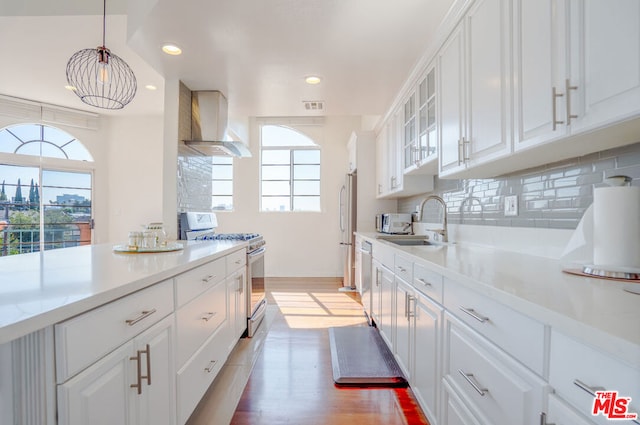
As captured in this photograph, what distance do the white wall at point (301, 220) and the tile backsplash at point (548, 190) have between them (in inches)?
137

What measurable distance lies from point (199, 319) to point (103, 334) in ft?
2.56

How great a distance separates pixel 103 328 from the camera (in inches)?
36.0

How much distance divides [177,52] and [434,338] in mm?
2620

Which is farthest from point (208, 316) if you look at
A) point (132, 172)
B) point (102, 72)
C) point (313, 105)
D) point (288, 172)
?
point (132, 172)

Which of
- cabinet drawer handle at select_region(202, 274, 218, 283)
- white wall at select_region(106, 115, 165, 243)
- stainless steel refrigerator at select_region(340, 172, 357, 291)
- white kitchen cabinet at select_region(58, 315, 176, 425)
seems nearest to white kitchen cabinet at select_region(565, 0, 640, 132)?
white kitchen cabinet at select_region(58, 315, 176, 425)

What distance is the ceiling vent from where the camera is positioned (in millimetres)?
3447

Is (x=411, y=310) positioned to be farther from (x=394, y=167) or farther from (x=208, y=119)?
(x=208, y=119)

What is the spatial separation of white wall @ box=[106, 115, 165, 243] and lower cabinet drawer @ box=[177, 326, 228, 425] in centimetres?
472

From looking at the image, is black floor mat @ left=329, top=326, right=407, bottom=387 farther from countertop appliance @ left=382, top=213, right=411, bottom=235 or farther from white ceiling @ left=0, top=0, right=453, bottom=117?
white ceiling @ left=0, top=0, right=453, bottom=117

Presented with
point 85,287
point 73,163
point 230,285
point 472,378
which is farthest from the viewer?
point 73,163

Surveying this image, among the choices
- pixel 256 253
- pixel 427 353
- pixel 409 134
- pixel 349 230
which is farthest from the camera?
pixel 349 230

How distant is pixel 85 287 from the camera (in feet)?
3.02

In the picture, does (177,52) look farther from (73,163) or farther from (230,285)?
(73,163)

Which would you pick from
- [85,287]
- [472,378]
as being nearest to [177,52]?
[85,287]
